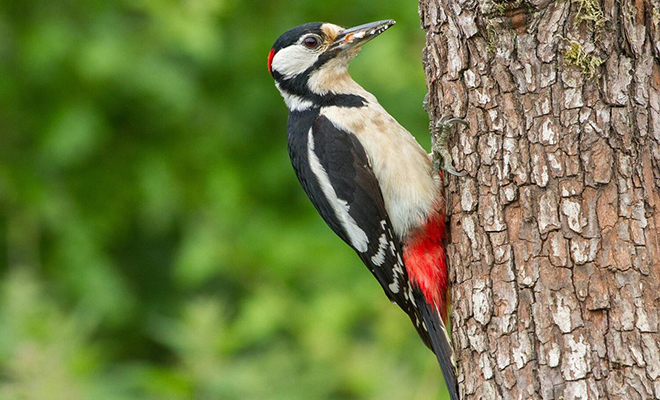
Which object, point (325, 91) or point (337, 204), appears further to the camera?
point (325, 91)

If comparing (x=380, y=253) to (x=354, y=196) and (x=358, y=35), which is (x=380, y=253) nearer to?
(x=354, y=196)

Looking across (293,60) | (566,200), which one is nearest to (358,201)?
(293,60)

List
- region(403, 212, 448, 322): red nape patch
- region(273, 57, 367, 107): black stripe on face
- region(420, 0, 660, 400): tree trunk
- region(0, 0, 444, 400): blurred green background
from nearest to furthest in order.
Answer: region(420, 0, 660, 400): tree trunk
region(403, 212, 448, 322): red nape patch
region(273, 57, 367, 107): black stripe on face
region(0, 0, 444, 400): blurred green background

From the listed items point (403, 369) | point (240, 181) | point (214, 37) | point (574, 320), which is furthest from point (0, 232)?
point (574, 320)

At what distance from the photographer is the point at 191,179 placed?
580cm

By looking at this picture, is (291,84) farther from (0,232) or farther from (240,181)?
(0,232)

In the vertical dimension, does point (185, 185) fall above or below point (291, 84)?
above

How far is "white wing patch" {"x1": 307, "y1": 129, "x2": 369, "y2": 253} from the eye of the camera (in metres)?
3.25

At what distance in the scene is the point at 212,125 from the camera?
5.68 metres

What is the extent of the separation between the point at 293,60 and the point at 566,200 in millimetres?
1641

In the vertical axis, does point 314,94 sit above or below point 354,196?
above

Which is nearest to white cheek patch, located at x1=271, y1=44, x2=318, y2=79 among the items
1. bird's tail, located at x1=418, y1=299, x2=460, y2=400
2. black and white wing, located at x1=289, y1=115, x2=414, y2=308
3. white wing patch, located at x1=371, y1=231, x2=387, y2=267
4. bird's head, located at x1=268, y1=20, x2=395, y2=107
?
bird's head, located at x1=268, y1=20, x2=395, y2=107

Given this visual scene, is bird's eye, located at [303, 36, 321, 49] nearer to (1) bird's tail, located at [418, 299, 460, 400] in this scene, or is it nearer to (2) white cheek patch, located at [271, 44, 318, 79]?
(2) white cheek patch, located at [271, 44, 318, 79]

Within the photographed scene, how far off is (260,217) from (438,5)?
3.31 metres
